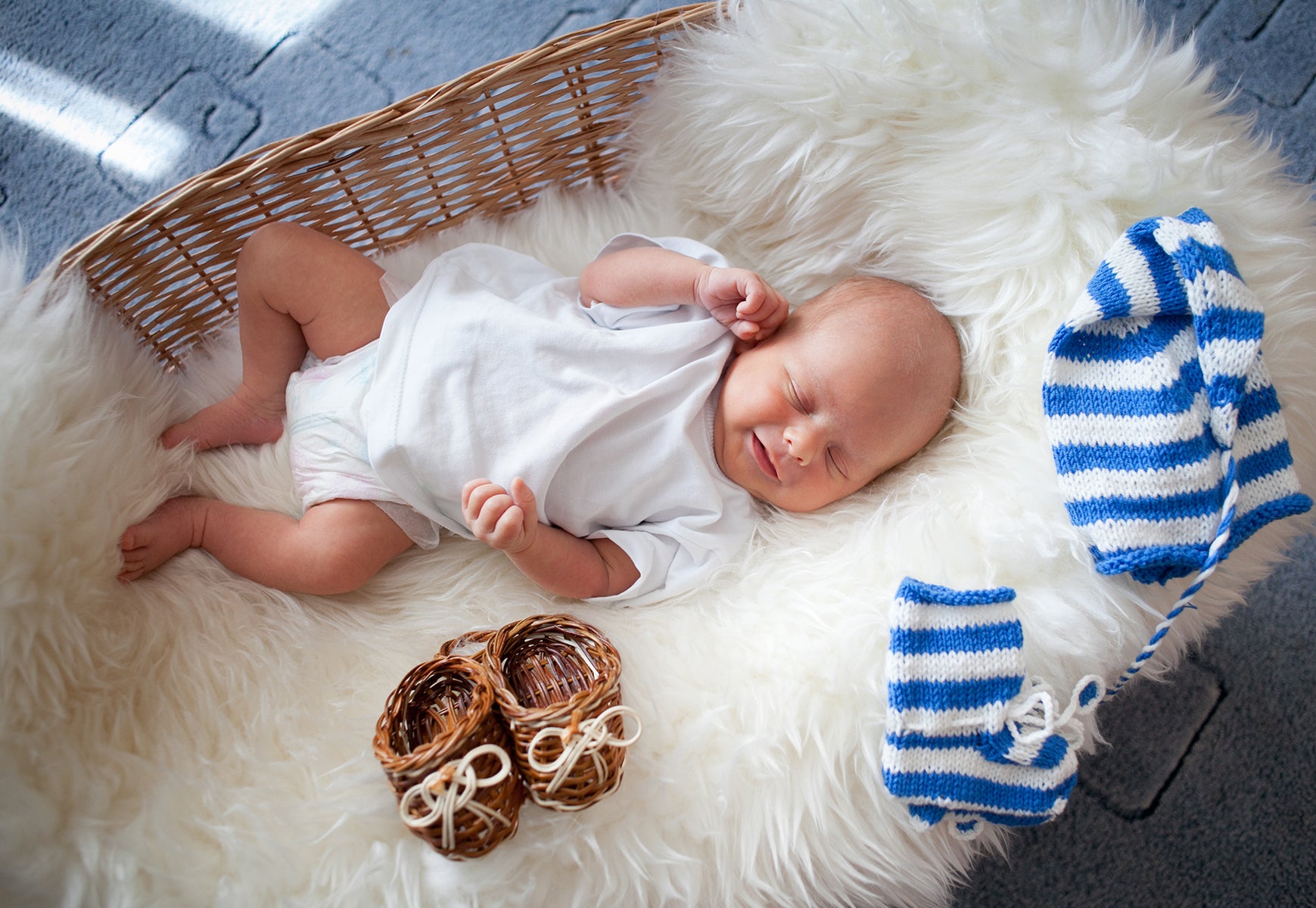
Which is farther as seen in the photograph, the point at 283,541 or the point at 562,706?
the point at 283,541

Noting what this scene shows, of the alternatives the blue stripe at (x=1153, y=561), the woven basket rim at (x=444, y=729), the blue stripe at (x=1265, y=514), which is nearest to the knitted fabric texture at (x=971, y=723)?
the blue stripe at (x=1153, y=561)

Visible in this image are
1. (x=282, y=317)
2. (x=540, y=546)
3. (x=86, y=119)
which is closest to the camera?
(x=540, y=546)

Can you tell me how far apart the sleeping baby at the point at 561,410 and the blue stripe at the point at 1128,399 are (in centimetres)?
17

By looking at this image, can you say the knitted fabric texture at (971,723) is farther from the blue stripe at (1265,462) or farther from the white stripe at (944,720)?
the blue stripe at (1265,462)

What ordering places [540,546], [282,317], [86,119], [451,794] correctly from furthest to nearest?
[86,119], [282,317], [540,546], [451,794]

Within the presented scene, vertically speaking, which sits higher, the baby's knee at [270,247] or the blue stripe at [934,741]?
the baby's knee at [270,247]

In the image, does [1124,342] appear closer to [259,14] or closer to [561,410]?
[561,410]

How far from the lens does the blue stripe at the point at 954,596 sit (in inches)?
35.3

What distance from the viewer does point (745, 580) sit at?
1.12 metres

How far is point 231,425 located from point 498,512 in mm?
523

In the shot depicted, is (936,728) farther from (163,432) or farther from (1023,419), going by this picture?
(163,432)

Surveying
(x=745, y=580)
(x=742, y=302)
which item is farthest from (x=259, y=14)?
(x=745, y=580)

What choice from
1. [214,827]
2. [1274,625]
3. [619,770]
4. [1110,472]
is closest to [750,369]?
[1110,472]

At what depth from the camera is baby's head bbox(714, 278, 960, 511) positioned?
1.08 metres
